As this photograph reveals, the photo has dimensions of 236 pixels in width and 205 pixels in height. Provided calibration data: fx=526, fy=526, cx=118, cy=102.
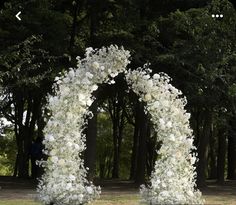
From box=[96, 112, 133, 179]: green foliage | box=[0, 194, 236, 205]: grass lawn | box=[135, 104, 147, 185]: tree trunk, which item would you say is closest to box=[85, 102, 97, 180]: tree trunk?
box=[135, 104, 147, 185]: tree trunk

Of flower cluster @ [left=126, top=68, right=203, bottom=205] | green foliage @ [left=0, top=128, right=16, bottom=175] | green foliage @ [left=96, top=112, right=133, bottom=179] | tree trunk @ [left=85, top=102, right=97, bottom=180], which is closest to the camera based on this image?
flower cluster @ [left=126, top=68, right=203, bottom=205]

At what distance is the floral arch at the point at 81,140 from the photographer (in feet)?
26.2

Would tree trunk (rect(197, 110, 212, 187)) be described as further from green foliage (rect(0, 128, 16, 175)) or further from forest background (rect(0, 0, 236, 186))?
green foliage (rect(0, 128, 16, 175))

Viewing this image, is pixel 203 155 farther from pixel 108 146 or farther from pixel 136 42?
pixel 108 146

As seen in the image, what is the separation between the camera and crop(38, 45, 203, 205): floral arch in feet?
26.2

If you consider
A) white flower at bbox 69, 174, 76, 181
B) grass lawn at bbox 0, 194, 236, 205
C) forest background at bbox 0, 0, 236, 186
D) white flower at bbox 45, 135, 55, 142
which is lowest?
grass lawn at bbox 0, 194, 236, 205

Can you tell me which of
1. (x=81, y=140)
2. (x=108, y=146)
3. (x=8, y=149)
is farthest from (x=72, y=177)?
(x=8, y=149)

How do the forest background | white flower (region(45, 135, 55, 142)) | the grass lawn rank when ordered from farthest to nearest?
the forest background
the grass lawn
white flower (region(45, 135, 55, 142))

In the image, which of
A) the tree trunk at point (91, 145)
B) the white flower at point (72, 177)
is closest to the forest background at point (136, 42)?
the tree trunk at point (91, 145)

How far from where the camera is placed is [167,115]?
8.23 meters

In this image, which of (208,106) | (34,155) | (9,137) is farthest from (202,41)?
(9,137)

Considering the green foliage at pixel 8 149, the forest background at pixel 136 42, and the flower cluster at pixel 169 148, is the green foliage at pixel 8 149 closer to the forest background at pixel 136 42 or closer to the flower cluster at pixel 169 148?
the forest background at pixel 136 42

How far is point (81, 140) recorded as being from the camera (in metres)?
8.51

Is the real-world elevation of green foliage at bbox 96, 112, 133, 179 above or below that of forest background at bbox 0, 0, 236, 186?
below
